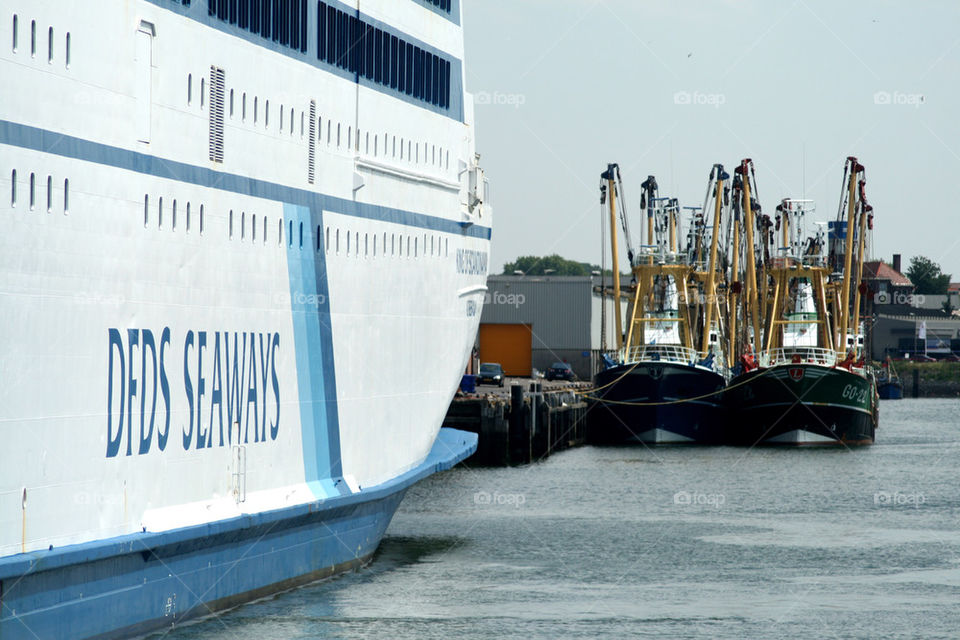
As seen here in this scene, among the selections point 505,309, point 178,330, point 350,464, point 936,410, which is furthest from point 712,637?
point 936,410

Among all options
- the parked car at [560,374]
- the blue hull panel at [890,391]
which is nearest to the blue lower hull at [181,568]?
the parked car at [560,374]

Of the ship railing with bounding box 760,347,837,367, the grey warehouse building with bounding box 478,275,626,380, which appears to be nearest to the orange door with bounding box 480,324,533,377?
the grey warehouse building with bounding box 478,275,626,380

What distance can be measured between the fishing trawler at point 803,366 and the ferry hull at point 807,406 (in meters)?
0.04

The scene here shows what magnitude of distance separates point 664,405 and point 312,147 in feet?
136

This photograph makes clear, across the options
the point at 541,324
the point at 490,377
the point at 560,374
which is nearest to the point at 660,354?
the point at 490,377

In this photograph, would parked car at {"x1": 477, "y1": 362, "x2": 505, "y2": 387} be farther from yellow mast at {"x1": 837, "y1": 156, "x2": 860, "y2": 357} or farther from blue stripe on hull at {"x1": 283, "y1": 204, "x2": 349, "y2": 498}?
blue stripe on hull at {"x1": 283, "y1": 204, "x2": 349, "y2": 498}

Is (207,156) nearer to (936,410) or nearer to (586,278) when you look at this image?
(586,278)

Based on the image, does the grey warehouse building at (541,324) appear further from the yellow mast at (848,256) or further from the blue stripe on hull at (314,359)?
the blue stripe on hull at (314,359)

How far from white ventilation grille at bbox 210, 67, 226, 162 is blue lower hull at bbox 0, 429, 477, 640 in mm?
4230

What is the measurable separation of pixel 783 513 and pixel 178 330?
21.4m

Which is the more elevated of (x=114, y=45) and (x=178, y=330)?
(x=114, y=45)

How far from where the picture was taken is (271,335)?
17.4 m

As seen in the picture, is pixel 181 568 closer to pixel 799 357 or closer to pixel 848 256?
pixel 799 357

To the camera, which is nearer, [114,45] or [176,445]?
[114,45]
